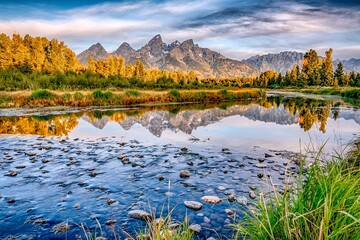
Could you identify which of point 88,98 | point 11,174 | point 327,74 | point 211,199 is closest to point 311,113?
point 211,199

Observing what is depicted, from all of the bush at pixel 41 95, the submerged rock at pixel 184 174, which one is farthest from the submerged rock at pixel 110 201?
the bush at pixel 41 95

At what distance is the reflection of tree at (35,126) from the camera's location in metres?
15.5

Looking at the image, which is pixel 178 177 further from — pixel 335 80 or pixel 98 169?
pixel 335 80

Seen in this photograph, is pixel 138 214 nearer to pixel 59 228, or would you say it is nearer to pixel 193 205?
pixel 193 205

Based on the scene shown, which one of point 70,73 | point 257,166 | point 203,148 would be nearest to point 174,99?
point 203,148

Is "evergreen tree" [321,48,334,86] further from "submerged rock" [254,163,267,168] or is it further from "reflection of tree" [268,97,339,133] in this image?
"submerged rock" [254,163,267,168]

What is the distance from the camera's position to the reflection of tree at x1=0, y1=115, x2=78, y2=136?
50.8ft

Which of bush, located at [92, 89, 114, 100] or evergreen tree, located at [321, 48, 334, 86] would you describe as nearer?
bush, located at [92, 89, 114, 100]

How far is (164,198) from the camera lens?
6.27 m

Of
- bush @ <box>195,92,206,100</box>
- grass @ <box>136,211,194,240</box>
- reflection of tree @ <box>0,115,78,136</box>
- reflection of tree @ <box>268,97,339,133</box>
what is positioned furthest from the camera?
bush @ <box>195,92,206,100</box>

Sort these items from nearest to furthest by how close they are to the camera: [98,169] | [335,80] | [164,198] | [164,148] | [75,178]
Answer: [164,198]
[75,178]
[98,169]
[164,148]
[335,80]

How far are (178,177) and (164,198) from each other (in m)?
1.52

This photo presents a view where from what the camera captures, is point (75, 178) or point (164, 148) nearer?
point (75, 178)

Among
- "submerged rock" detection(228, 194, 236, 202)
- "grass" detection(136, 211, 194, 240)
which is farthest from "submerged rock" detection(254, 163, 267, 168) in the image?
"grass" detection(136, 211, 194, 240)
